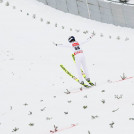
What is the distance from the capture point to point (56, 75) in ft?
42.7

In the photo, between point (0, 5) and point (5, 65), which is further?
point (0, 5)

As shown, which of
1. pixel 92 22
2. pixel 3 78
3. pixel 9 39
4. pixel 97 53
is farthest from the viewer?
pixel 92 22

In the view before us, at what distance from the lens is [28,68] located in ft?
44.7

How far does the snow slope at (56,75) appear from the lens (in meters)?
8.38

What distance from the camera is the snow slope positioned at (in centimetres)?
838

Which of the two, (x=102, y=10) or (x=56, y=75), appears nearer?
(x=56, y=75)

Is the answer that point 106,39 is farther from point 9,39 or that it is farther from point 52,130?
point 52,130

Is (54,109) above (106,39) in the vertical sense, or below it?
above

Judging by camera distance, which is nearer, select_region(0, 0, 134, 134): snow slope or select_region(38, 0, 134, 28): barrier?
select_region(0, 0, 134, 134): snow slope

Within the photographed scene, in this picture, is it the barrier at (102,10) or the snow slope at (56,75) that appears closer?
the snow slope at (56,75)

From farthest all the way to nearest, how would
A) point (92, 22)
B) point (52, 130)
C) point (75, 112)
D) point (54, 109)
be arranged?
point (92, 22)
point (54, 109)
point (75, 112)
point (52, 130)

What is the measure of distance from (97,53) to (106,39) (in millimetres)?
1860

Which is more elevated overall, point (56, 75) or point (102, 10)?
point (102, 10)

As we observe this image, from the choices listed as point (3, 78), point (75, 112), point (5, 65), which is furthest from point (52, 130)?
point (5, 65)
